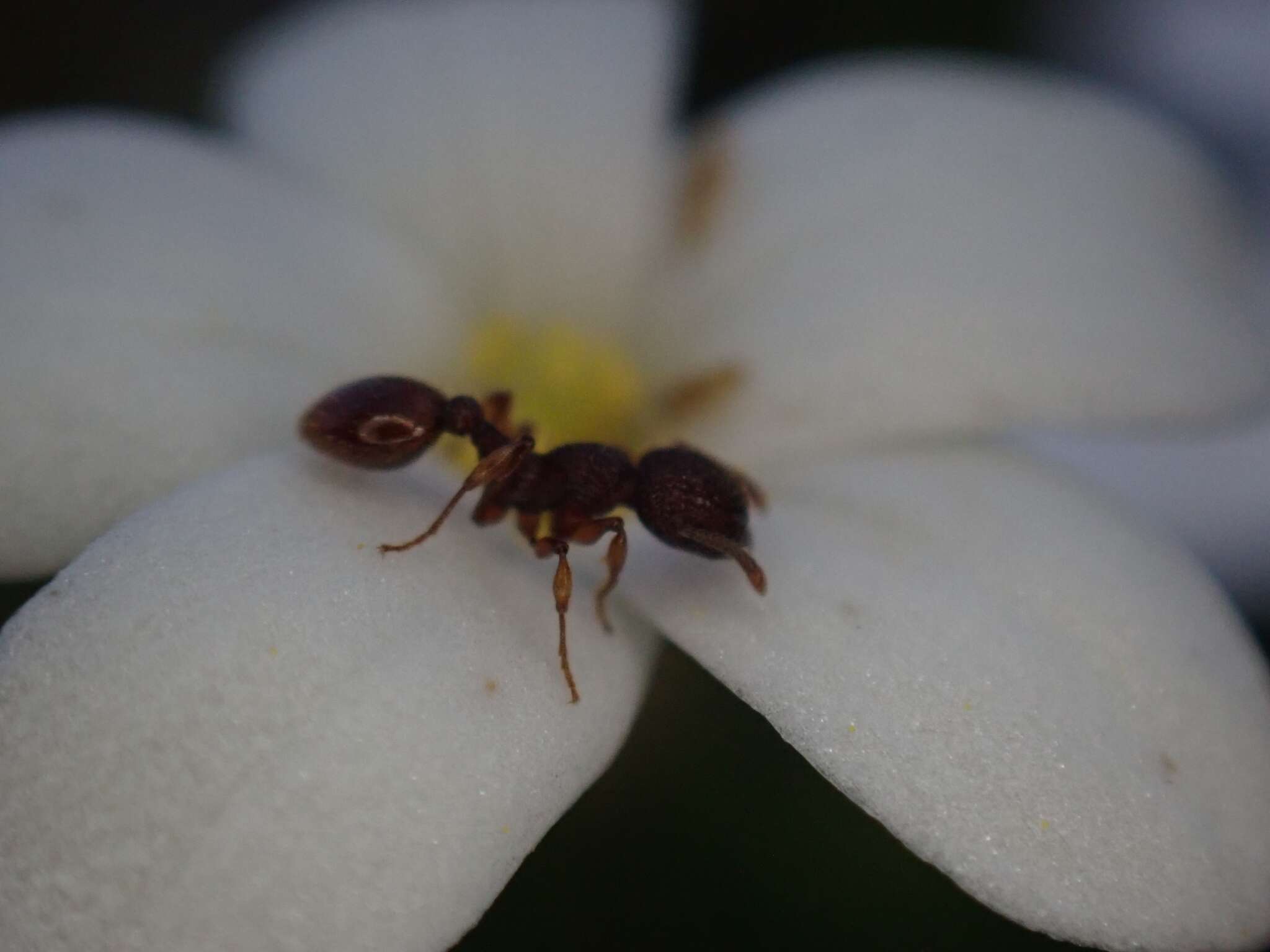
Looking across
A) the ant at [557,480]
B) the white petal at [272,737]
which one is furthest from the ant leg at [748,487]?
the white petal at [272,737]

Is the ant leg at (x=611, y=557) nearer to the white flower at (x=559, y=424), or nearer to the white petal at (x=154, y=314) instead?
the white flower at (x=559, y=424)

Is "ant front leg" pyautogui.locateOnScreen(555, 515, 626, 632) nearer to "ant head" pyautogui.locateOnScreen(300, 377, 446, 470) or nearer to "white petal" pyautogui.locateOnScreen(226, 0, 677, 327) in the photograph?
"ant head" pyautogui.locateOnScreen(300, 377, 446, 470)

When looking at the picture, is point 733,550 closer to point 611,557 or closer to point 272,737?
point 611,557

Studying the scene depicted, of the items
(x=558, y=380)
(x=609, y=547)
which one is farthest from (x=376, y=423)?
(x=558, y=380)

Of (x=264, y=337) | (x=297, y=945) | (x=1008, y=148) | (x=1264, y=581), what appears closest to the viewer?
(x=297, y=945)

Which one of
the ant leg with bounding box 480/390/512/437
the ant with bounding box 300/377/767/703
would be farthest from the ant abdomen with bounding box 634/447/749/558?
the ant leg with bounding box 480/390/512/437

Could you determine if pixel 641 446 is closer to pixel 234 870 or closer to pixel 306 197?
pixel 306 197

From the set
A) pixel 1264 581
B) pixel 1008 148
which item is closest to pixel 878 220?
pixel 1008 148
